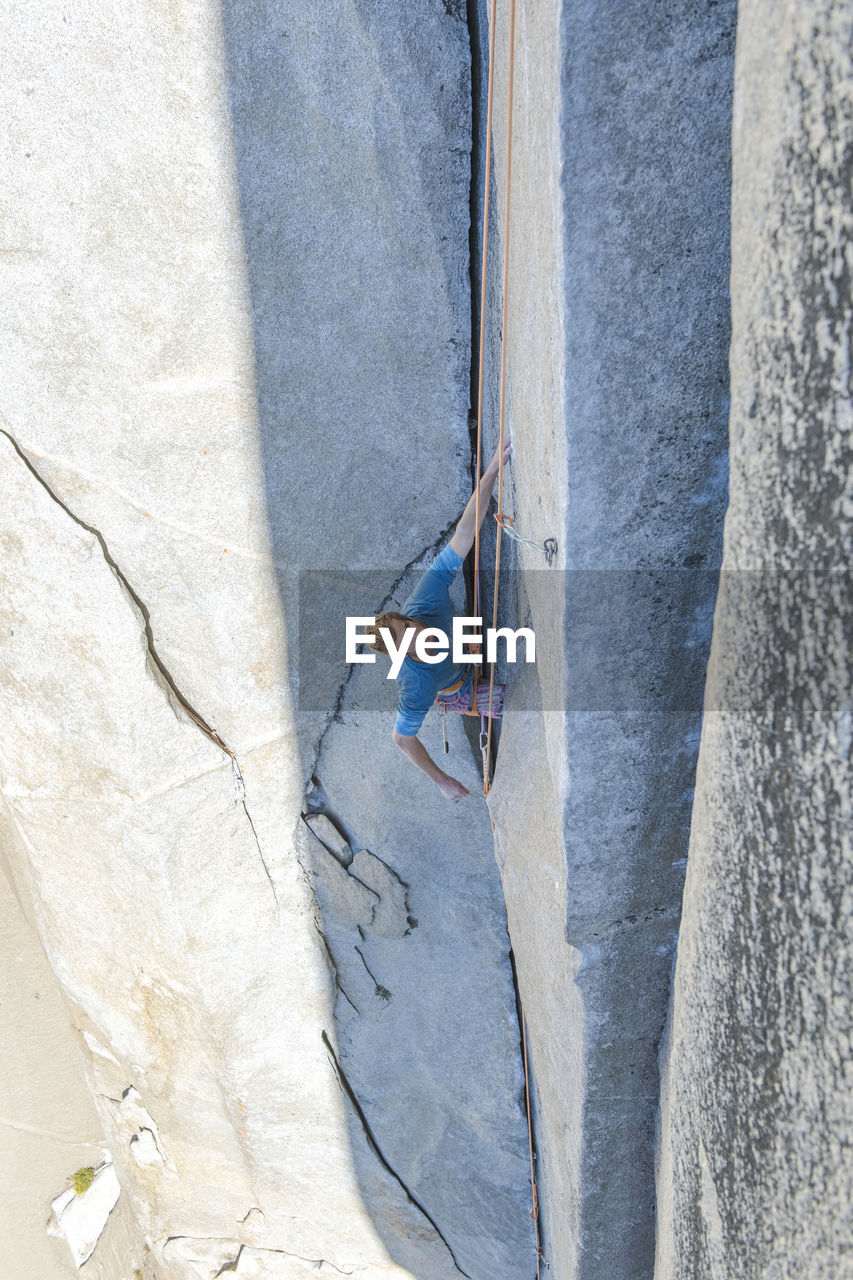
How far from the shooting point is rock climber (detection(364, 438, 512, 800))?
219cm

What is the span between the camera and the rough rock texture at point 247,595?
2180 mm

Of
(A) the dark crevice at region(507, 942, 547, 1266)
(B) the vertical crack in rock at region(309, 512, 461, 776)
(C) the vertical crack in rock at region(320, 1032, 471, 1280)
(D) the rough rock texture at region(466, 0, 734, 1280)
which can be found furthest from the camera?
(C) the vertical crack in rock at region(320, 1032, 471, 1280)

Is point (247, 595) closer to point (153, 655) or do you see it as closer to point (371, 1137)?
point (153, 655)

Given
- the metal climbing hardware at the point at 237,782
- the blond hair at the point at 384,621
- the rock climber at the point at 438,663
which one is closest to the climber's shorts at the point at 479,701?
the rock climber at the point at 438,663

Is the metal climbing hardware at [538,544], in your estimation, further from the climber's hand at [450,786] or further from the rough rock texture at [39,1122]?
the rough rock texture at [39,1122]

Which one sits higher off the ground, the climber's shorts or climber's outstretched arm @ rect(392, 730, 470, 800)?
the climber's shorts

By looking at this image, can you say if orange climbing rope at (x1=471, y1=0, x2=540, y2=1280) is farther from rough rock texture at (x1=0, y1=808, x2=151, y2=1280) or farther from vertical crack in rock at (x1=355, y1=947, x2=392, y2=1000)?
rough rock texture at (x1=0, y1=808, x2=151, y2=1280)

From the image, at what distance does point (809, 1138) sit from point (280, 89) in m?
2.55

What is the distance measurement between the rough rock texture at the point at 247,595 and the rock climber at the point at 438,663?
0.40m

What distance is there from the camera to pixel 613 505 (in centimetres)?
132

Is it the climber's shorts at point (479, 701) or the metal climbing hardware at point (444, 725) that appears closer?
the climber's shorts at point (479, 701)

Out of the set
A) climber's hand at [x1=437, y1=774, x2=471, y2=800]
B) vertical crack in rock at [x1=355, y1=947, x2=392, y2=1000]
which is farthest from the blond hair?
vertical crack in rock at [x1=355, y1=947, x2=392, y2=1000]

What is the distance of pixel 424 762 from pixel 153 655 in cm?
98

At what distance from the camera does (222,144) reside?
219cm
